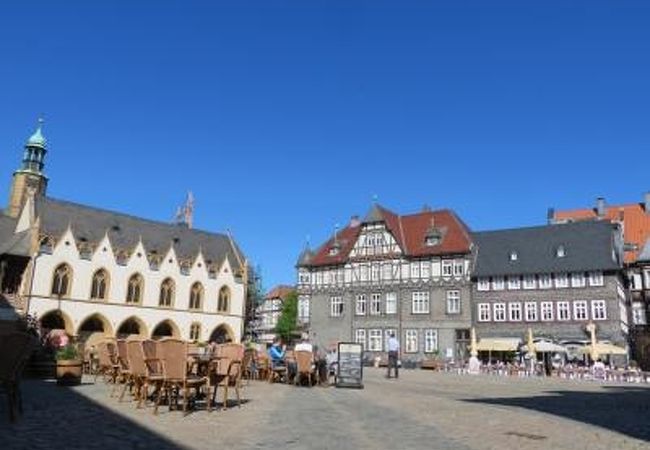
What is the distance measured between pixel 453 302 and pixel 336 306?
1157 centimetres

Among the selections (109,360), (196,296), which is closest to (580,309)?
(196,296)

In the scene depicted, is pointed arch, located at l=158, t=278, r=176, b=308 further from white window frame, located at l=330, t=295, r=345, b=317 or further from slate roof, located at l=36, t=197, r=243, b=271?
white window frame, located at l=330, t=295, r=345, b=317

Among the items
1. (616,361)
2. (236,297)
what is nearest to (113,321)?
(236,297)

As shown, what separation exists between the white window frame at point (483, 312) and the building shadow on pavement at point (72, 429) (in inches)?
1714

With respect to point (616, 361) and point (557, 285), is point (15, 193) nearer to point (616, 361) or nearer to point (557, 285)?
point (557, 285)

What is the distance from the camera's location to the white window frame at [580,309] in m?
47.7

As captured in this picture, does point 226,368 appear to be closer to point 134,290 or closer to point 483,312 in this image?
point 483,312

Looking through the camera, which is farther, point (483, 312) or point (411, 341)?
point (411, 341)

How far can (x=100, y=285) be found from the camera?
5306 centimetres

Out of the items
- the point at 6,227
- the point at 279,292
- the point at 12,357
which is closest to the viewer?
the point at 12,357

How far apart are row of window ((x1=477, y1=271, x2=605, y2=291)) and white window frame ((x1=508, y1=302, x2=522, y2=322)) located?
1309mm

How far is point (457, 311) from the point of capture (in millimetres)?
52812

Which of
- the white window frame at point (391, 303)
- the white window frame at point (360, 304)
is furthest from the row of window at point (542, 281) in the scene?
the white window frame at point (360, 304)

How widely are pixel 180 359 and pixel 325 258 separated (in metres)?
50.9
